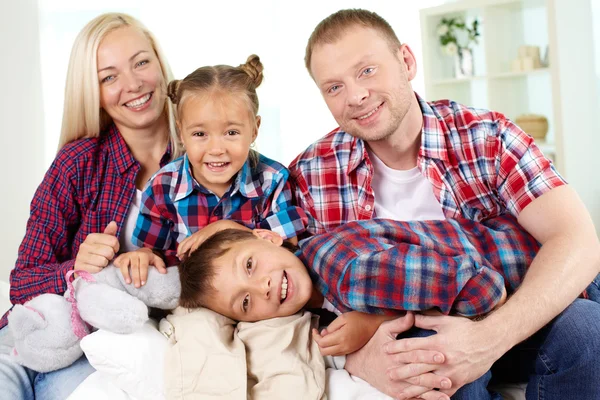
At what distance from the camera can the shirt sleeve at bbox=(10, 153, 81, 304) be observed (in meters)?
2.14

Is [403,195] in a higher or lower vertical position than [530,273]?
higher

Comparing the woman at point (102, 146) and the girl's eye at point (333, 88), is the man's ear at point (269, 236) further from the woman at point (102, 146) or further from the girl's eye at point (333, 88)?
the woman at point (102, 146)

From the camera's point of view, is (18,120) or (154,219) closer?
(154,219)

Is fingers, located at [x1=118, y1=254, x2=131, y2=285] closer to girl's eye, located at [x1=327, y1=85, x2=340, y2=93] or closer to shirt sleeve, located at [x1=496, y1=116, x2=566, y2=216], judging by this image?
girl's eye, located at [x1=327, y1=85, x2=340, y2=93]

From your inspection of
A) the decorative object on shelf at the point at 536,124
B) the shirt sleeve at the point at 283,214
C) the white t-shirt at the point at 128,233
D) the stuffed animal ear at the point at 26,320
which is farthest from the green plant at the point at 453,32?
the stuffed animal ear at the point at 26,320

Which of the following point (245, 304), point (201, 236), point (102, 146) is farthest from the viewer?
point (102, 146)

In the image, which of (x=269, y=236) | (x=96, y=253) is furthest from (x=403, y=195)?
(x=96, y=253)

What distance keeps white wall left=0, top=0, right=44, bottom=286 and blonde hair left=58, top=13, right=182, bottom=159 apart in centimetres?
256

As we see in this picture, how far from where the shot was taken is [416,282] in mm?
1483

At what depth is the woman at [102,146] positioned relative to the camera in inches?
88.1

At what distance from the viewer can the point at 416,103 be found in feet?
6.89

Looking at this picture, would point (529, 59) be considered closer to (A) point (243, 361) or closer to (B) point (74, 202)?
(B) point (74, 202)

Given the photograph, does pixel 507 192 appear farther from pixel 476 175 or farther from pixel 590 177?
pixel 590 177

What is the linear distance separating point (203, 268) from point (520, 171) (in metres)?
0.90
